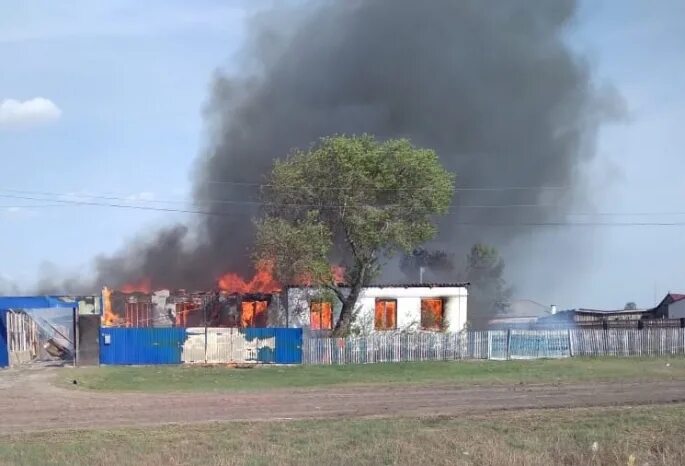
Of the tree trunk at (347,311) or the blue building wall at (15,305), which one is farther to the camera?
the tree trunk at (347,311)

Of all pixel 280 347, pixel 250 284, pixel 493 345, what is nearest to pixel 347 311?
pixel 280 347

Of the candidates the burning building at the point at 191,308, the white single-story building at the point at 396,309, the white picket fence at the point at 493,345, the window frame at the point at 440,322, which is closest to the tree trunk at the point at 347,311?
the white single-story building at the point at 396,309

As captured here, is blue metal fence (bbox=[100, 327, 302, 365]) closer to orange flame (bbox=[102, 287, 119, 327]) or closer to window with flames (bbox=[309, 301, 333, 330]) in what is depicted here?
window with flames (bbox=[309, 301, 333, 330])

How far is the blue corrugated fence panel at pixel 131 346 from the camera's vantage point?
38.8m

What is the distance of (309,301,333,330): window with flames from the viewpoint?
164 ft

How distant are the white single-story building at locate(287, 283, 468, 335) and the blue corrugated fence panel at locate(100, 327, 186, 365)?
38.0ft

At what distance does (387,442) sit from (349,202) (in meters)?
30.5

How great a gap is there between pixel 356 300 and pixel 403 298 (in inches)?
173

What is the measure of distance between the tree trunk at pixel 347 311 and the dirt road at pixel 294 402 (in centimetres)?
1733

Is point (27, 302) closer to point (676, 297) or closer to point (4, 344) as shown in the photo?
point (4, 344)

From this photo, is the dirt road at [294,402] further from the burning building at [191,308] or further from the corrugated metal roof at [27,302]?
the burning building at [191,308]

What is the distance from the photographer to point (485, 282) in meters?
82.1

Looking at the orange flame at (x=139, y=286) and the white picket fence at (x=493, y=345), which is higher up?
the orange flame at (x=139, y=286)

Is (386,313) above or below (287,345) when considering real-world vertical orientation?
above
